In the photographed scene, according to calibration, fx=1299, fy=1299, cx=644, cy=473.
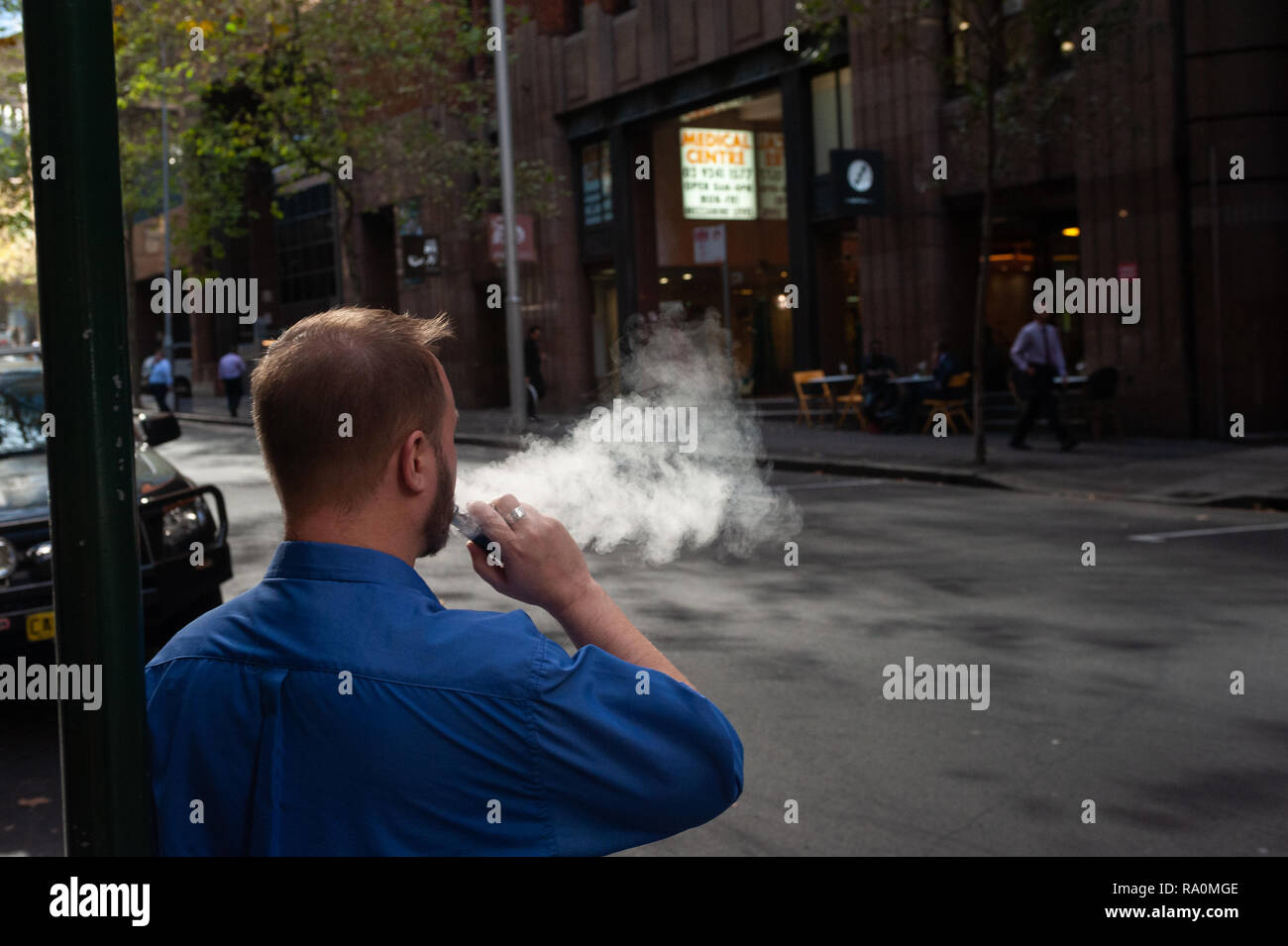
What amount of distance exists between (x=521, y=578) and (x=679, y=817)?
362 millimetres

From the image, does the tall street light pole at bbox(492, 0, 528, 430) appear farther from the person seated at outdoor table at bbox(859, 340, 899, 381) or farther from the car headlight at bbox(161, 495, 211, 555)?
the car headlight at bbox(161, 495, 211, 555)

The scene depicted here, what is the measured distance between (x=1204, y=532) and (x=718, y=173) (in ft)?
53.7

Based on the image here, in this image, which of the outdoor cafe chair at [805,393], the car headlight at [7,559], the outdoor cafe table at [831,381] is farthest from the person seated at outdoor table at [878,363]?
the car headlight at [7,559]

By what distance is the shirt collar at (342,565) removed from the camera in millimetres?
1479

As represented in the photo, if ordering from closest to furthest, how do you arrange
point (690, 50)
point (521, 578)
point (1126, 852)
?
point (521, 578) < point (1126, 852) < point (690, 50)

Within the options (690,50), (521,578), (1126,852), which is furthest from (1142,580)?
(690,50)

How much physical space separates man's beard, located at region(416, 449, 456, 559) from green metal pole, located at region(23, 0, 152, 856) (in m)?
0.34

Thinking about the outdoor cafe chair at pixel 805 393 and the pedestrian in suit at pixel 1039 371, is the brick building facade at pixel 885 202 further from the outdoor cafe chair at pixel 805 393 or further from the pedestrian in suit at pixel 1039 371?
the pedestrian in suit at pixel 1039 371

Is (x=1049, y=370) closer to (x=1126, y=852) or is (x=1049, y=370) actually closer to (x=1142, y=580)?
(x=1142, y=580)

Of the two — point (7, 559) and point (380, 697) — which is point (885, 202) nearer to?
point (7, 559)

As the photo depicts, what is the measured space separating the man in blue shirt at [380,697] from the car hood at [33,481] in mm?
4632

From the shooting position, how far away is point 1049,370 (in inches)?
679

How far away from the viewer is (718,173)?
25.6m

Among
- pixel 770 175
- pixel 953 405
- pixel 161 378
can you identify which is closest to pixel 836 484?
pixel 953 405
